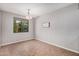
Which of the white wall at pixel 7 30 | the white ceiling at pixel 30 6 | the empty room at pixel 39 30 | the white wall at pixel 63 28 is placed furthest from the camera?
the white wall at pixel 7 30

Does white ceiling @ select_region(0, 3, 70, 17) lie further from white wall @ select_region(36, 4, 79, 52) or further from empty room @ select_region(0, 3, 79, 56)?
white wall @ select_region(36, 4, 79, 52)

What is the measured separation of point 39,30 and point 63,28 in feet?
3.60

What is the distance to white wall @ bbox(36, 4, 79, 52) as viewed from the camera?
254cm

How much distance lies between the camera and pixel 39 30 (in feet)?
9.15

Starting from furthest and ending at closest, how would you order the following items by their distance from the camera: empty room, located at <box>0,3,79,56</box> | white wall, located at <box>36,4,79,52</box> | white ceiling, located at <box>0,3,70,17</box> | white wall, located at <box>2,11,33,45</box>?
white wall, located at <box>2,11,33,45</box>
white wall, located at <box>36,4,79,52</box>
empty room, located at <box>0,3,79,56</box>
white ceiling, located at <box>0,3,70,17</box>

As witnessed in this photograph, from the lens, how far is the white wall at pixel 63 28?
8.34 feet

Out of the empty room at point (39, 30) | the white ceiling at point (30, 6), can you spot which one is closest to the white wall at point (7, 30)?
the empty room at point (39, 30)

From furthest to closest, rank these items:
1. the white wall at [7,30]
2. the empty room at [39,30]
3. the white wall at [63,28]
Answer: the white wall at [7,30] → the white wall at [63,28] → the empty room at [39,30]

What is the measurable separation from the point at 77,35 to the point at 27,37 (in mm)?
1987

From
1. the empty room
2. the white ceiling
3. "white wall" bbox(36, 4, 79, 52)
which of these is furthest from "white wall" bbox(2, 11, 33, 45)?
"white wall" bbox(36, 4, 79, 52)

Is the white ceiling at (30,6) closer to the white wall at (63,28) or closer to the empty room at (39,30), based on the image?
the empty room at (39,30)

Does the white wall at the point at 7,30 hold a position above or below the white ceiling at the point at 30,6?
below

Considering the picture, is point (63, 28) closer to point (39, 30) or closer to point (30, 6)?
point (39, 30)

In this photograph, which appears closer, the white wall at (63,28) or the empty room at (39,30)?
the empty room at (39,30)
